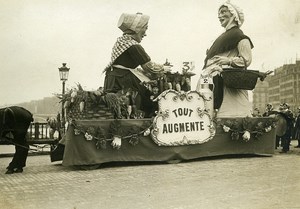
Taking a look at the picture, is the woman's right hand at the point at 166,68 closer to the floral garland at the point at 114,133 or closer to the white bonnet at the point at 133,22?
the white bonnet at the point at 133,22

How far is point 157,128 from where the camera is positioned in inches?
296

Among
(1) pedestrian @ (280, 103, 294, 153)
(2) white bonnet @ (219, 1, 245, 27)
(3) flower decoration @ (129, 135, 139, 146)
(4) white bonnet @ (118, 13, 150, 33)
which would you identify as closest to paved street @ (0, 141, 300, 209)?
(3) flower decoration @ (129, 135, 139, 146)

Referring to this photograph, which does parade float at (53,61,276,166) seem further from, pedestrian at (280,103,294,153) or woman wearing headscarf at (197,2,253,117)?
pedestrian at (280,103,294,153)

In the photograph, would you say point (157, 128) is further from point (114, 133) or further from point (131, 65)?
point (131, 65)

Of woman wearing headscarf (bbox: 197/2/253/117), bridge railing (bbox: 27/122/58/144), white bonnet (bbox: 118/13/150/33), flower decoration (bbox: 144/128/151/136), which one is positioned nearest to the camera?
flower decoration (bbox: 144/128/151/136)

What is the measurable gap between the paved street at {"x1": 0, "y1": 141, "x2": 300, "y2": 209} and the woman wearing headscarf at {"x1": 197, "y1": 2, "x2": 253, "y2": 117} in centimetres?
189

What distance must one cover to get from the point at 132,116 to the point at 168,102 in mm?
696

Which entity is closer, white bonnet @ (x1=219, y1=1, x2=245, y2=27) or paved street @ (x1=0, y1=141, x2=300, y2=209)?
paved street @ (x1=0, y1=141, x2=300, y2=209)

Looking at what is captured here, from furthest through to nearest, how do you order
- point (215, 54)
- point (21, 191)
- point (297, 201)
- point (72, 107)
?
point (215, 54)
point (72, 107)
point (21, 191)
point (297, 201)

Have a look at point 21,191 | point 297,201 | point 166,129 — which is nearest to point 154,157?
point 166,129

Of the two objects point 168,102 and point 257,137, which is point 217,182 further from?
point 257,137

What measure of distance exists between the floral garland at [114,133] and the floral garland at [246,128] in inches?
68.9

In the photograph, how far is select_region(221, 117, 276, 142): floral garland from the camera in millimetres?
8297

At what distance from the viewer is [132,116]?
771 cm
